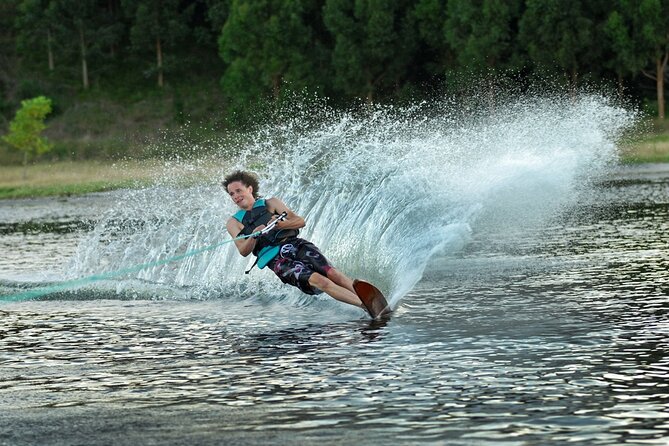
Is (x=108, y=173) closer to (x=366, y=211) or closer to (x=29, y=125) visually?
(x=29, y=125)

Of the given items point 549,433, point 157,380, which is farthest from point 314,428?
point 157,380

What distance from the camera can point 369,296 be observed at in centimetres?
1059

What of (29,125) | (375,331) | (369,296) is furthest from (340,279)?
(29,125)

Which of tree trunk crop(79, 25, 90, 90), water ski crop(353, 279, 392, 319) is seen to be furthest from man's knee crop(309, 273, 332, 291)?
tree trunk crop(79, 25, 90, 90)

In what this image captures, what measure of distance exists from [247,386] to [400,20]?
50.7 m

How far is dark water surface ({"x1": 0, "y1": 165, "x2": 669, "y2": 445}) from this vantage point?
6.80 m

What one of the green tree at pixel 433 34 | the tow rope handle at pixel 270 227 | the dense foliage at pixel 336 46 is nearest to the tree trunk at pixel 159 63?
the dense foliage at pixel 336 46

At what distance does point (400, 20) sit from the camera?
57.6 meters

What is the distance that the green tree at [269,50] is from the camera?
2200 inches

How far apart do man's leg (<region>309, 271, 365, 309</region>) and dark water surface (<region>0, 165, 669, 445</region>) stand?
0.53 ft

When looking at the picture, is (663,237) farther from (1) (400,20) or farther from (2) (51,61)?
(2) (51,61)

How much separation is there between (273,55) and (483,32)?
31.0 feet

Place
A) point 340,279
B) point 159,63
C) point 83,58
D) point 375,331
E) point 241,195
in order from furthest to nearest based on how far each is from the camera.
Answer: point 159,63 → point 83,58 → point 241,195 → point 340,279 → point 375,331

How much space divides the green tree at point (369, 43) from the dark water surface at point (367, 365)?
41.7 m
